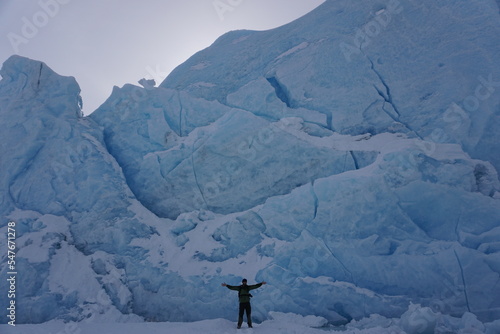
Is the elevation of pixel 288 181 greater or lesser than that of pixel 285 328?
greater

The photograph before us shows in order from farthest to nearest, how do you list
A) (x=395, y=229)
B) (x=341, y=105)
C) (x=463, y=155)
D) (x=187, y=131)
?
(x=187, y=131)
(x=341, y=105)
(x=463, y=155)
(x=395, y=229)

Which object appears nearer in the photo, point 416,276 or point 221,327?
point 221,327

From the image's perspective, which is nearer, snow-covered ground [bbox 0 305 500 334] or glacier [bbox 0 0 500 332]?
snow-covered ground [bbox 0 305 500 334]

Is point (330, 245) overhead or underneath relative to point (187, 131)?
underneath

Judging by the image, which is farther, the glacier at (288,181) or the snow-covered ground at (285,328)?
the glacier at (288,181)

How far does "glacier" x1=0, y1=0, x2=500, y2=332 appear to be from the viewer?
294 inches

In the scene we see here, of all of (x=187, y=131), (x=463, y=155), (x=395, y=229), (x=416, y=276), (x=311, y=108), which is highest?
(x=187, y=131)

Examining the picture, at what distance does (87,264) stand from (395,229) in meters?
8.52

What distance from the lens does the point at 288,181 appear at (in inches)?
405

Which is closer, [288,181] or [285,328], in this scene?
[285,328]

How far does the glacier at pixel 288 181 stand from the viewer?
7.46 meters

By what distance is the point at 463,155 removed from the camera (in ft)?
27.9

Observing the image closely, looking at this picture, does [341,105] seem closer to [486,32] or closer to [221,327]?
[486,32]

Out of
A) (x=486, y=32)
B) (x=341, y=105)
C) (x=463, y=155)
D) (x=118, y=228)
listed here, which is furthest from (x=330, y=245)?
(x=486, y=32)
